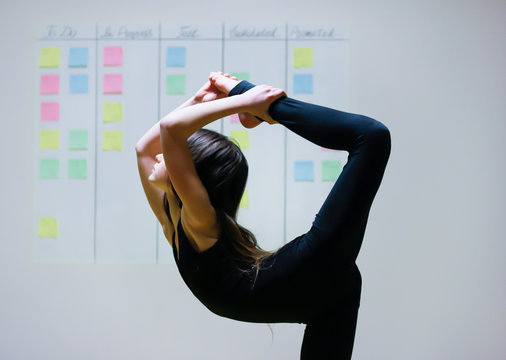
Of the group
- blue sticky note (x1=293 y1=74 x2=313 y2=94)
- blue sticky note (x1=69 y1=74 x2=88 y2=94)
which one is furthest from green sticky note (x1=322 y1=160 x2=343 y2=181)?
blue sticky note (x1=69 y1=74 x2=88 y2=94)

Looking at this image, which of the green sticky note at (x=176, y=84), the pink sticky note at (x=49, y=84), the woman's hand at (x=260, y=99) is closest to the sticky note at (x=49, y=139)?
the pink sticky note at (x=49, y=84)

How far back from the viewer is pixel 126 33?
6.18 feet

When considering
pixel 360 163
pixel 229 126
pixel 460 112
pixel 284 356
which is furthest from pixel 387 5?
pixel 284 356

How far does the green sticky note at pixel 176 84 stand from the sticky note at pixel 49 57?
51 centimetres

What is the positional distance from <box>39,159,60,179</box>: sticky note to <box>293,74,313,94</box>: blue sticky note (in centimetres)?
111

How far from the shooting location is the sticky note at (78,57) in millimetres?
1887

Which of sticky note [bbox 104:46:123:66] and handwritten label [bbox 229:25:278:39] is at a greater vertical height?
handwritten label [bbox 229:25:278:39]

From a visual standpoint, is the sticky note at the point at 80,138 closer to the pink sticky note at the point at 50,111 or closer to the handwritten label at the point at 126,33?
the pink sticky note at the point at 50,111

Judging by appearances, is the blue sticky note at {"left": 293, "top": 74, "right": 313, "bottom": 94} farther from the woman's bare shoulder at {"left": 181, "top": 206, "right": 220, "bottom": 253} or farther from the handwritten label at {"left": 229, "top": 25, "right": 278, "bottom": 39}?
the woman's bare shoulder at {"left": 181, "top": 206, "right": 220, "bottom": 253}

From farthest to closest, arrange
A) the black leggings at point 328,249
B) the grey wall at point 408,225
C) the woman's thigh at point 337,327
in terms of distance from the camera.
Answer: the grey wall at point 408,225, the woman's thigh at point 337,327, the black leggings at point 328,249

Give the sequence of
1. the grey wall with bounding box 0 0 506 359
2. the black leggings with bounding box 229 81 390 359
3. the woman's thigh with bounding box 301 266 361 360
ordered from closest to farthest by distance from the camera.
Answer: the black leggings with bounding box 229 81 390 359 → the woman's thigh with bounding box 301 266 361 360 → the grey wall with bounding box 0 0 506 359

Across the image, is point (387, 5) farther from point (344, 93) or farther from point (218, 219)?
point (218, 219)

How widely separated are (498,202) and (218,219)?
56.2 inches

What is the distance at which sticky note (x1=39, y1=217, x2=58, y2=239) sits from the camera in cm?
190
